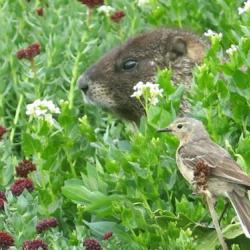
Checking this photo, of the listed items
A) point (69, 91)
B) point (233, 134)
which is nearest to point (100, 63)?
point (69, 91)

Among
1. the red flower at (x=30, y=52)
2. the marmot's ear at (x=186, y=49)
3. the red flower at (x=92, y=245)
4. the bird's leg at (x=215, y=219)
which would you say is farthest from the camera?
the marmot's ear at (x=186, y=49)

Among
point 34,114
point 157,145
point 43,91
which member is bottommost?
point 43,91

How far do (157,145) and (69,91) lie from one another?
222 centimetres

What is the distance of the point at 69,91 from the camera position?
8.37 m

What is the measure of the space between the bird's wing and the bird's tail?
0.26 ft

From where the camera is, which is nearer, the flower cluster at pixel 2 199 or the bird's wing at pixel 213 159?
the bird's wing at pixel 213 159

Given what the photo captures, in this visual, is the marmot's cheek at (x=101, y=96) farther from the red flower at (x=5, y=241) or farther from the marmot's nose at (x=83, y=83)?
the red flower at (x=5, y=241)

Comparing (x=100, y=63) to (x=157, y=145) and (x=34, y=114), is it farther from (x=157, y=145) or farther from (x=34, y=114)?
(x=157, y=145)

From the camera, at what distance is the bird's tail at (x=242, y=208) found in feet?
17.5

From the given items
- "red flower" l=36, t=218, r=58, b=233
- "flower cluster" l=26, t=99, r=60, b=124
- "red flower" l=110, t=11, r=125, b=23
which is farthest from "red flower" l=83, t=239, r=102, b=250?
"red flower" l=110, t=11, r=125, b=23

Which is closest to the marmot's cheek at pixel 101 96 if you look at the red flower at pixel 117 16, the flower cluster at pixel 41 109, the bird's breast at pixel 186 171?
the red flower at pixel 117 16

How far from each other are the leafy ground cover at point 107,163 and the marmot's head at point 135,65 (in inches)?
6.7

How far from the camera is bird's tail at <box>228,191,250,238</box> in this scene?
17.5 ft

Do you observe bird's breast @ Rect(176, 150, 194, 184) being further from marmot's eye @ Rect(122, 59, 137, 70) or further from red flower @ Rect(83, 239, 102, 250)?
marmot's eye @ Rect(122, 59, 137, 70)
